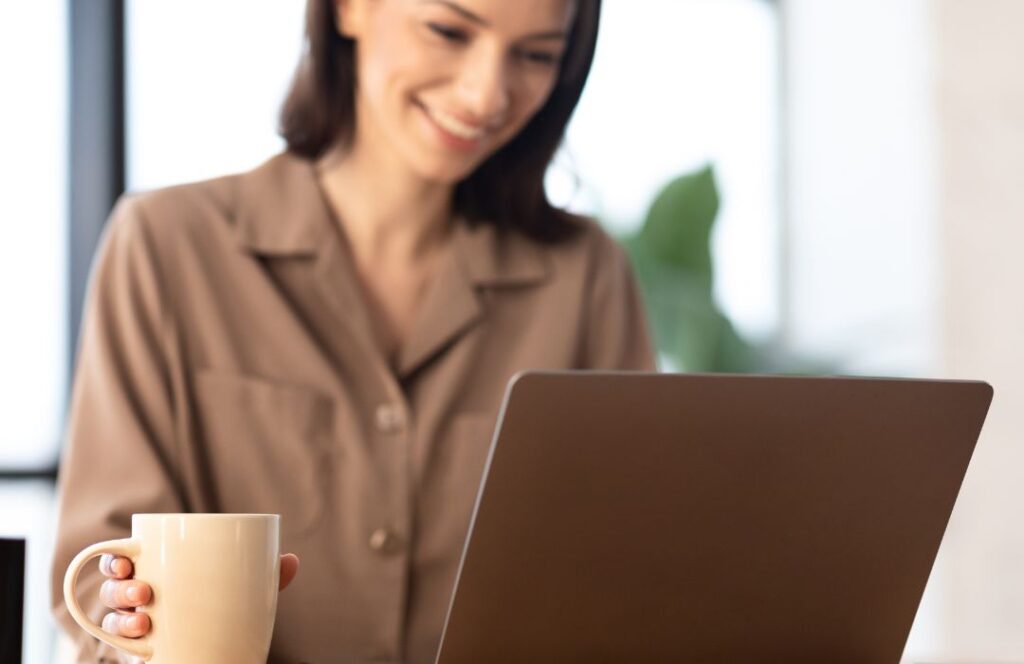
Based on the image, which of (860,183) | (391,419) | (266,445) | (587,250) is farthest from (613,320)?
(860,183)

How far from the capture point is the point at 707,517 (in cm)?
90

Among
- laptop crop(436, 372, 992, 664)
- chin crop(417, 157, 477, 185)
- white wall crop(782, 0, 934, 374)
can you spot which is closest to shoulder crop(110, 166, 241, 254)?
chin crop(417, 157, 477, 185)

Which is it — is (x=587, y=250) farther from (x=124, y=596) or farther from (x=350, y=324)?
(x=124, y=596)

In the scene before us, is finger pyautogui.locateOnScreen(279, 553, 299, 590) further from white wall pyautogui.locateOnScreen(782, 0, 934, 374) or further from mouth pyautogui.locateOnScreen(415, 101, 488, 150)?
white wall pyautogui.locateOnScreen(782, 0, 934, 374)

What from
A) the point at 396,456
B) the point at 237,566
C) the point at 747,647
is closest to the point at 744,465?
the point at 747,647

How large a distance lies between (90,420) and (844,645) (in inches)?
35.8

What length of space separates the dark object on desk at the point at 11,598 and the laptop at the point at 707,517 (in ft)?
0.91

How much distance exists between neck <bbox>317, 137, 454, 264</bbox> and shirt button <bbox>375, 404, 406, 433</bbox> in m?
0.23

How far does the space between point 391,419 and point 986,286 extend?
8.62 feet

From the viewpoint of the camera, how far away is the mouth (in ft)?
5.42

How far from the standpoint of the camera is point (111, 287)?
1.58 m

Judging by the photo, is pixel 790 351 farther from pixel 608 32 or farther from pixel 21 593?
pixel 21 593

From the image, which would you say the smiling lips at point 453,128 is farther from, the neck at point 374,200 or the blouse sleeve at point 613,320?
the blouse sleeve at point 613,320

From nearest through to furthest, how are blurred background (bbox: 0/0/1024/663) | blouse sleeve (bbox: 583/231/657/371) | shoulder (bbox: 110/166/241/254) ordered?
shoulder (bbox: 110/166/241/254), blouse sleeve (bbox: 583/231/657/371), blurred background (bbox: 0/0/1024/663)
